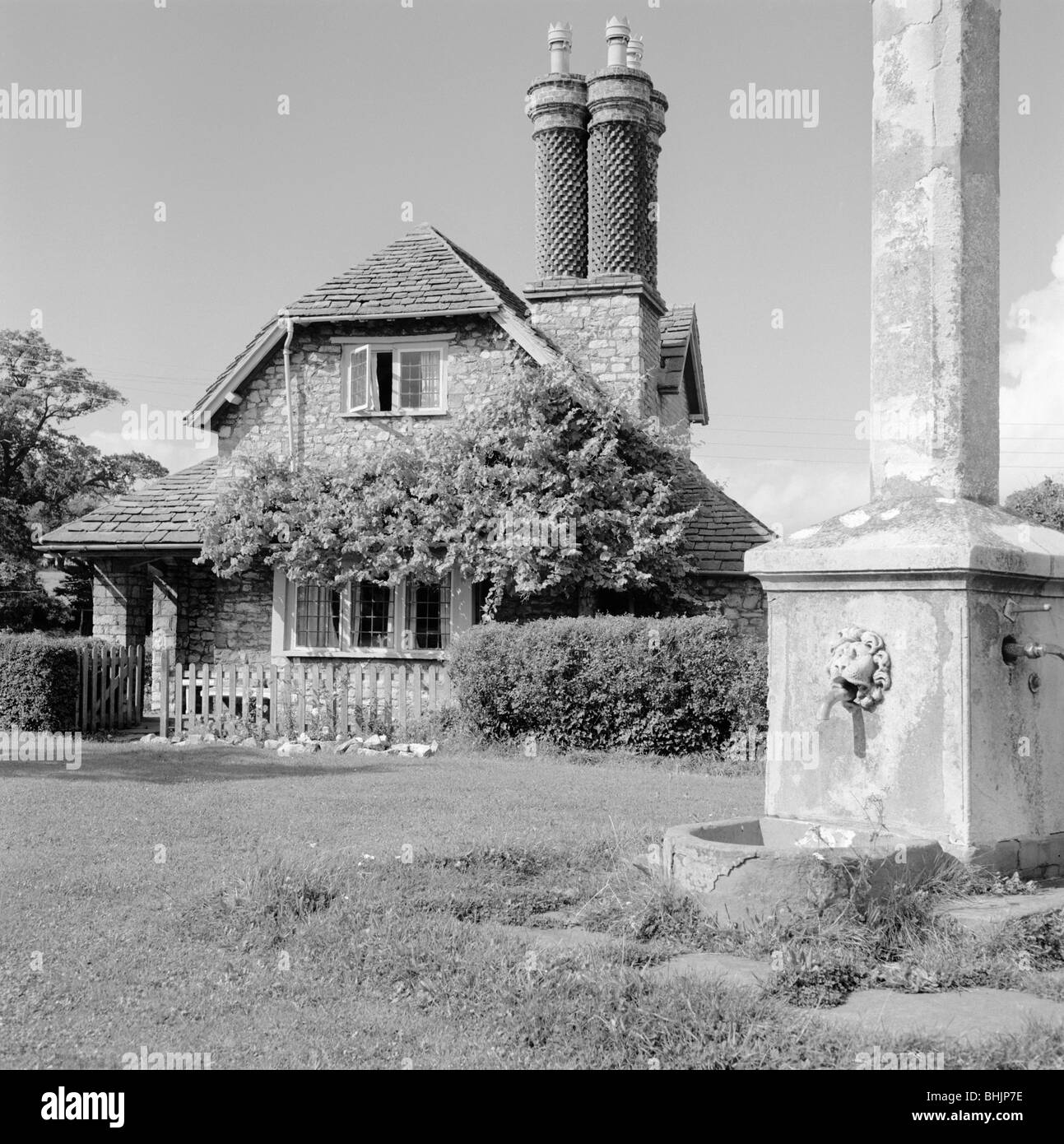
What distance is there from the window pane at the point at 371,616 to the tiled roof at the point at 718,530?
4.95 metres

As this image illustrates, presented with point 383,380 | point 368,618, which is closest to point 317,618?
point 368,618

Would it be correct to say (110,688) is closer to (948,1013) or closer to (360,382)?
(360,382)

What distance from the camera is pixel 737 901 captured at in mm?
5219

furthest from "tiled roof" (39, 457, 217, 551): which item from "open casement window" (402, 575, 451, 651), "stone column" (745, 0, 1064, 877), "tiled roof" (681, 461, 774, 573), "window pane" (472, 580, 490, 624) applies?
"stone column" (745, 0, 1064, 877)

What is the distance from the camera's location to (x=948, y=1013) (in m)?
4.34

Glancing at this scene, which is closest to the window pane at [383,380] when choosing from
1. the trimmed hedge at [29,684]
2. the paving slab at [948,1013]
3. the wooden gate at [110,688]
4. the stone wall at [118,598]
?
the stone wall at [118,598]

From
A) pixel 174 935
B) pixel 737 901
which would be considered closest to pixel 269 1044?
pixel 174 935

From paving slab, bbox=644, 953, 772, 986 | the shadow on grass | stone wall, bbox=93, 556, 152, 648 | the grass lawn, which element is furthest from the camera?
stone wall, bbox=93, 556, 152, 648

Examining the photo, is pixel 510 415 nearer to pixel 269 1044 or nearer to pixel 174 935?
pixel 174 935

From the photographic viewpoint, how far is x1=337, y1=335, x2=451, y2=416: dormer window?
19469 mm

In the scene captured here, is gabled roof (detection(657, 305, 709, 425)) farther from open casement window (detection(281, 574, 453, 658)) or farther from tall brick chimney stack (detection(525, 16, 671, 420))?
open casement window (detection(281, 574, 453, 658))

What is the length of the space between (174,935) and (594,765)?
334 inches

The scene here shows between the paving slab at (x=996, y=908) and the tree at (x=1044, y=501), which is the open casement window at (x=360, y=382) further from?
the tree at (x=1044, y=501)

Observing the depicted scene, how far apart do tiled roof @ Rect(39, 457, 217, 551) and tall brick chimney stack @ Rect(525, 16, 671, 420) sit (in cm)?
652
